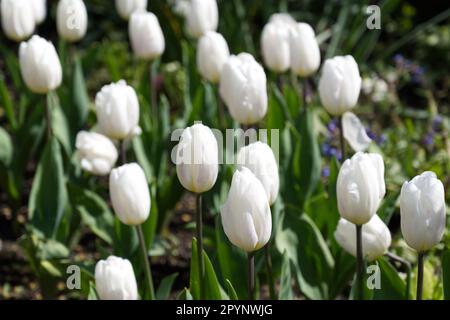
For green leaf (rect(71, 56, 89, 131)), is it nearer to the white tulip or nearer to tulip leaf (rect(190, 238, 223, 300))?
the white tulip

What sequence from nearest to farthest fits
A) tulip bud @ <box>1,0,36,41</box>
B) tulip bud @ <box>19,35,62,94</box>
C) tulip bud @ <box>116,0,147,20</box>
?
1. tulip bud @ <box>19,35,62,94</box>
2. tulip bud @ <box>1,0,36,41</box>
3. tulip bud @ <box>116,0,147,20</box>

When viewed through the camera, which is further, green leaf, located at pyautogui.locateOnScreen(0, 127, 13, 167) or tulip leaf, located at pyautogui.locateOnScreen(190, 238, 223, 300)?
green leaf, located at pyautogui.locateOnScreen(0, 127, 13, 167)

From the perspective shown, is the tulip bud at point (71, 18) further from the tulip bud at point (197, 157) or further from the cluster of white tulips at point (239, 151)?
the tulip bud at point (197, 157)

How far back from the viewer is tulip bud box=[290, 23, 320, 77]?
2760 mm

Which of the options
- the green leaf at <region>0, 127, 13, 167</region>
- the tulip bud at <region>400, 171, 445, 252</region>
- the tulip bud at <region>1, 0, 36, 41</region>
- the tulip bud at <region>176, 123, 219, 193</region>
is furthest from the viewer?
the green leaf at <region>0, 127, 13, 167</region>

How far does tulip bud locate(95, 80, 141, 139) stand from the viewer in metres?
2.50

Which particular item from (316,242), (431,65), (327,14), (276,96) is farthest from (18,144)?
(431,65)

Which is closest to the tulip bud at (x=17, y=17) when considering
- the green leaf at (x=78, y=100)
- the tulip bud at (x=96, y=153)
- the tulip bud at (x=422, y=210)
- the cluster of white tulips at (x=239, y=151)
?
the cluster of white tulips at (x=239, y=151)

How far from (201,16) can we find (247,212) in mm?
1465

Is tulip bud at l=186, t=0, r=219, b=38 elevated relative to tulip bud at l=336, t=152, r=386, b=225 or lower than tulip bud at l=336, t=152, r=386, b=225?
elevated

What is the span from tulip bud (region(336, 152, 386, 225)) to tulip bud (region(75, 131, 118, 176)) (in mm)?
1102

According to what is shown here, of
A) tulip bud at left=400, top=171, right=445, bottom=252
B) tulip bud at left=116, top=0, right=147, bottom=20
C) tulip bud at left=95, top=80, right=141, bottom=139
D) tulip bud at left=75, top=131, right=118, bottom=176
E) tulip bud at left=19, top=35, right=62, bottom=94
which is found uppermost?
tulip bud at left=116, top=0, right=147, bottom=20

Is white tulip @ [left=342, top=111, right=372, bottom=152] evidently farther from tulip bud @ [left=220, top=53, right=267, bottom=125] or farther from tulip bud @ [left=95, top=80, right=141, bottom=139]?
tulip bud @ [left=95, top=80, right=141, bottom=139]

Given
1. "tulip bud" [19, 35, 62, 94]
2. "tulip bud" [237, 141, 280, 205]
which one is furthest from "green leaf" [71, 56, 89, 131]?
"tulip bud" [237, 141, 280, 205]
